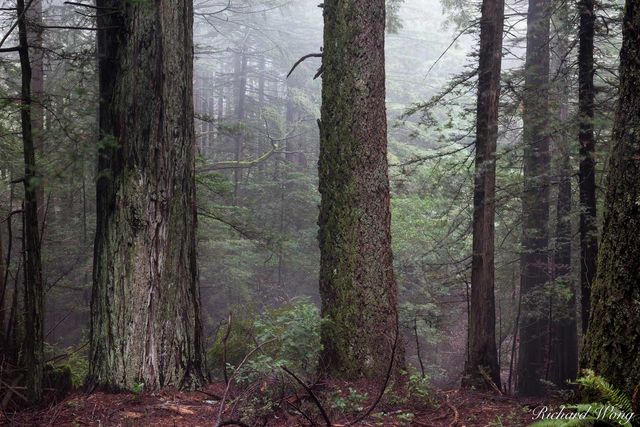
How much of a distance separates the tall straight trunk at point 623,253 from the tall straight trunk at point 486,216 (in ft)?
16.9

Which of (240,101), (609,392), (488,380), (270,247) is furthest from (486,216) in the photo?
(240,101)

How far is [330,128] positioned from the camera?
247 inches

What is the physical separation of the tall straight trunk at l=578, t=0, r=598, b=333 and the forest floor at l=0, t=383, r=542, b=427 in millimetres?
2837

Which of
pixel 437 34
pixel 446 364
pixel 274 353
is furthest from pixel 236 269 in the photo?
pixel 437 34

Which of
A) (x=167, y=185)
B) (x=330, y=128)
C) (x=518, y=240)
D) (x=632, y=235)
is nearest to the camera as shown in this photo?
(x=632, y=235)

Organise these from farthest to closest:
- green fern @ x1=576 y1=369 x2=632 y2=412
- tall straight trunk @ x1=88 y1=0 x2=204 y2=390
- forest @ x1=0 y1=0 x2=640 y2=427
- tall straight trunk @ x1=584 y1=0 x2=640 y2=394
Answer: tall straight trunk @ x1=88 y1=0 x2=204 y2=390
forest @ x1=0 y1=0 x2=640 y2=427
tall straight trunk @ x1=584 y1=0 x2=640 y2=394
green fern @ x1=576 y1=369 x2=632 y2=412

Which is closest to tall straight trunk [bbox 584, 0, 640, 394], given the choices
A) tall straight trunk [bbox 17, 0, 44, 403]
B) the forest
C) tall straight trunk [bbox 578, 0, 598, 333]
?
the forest

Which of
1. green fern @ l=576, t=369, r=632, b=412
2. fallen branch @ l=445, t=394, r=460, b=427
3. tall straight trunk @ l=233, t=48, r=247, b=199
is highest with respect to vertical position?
tall straight trunk @ l=233, t=48, r=247, b=199

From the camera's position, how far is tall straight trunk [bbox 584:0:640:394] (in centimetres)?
270

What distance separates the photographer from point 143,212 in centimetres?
489

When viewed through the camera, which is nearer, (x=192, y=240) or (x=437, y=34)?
(x=192, y=240)

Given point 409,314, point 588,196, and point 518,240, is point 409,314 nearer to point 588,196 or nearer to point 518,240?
point 588,196

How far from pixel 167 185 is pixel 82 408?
213 cm

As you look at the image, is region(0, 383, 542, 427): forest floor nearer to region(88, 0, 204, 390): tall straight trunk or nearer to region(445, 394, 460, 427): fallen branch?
region(445, 394, 460, 427): fallen branch
